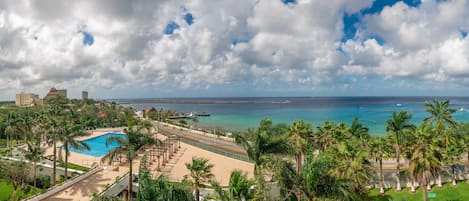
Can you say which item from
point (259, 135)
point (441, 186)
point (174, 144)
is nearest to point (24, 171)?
point (174, 144)

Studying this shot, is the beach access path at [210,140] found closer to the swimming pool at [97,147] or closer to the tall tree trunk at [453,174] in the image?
the swimming pool at [97,147]

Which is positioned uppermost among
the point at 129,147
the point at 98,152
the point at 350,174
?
the point at 129,147

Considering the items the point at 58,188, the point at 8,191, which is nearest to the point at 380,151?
the point at 58,188

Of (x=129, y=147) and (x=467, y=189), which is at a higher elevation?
(x=129, y=147)

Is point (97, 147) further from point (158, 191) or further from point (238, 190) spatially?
point (238, 190)

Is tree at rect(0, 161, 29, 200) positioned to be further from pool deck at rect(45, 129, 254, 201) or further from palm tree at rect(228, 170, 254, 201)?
palm tree at rect(228, 170, 254, 201)

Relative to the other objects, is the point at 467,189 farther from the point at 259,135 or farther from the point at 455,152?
the point at 259,135

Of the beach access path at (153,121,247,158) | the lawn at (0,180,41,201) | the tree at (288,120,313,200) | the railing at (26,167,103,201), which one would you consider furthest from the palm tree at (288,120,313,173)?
the lawn at (0,180,41,201)
